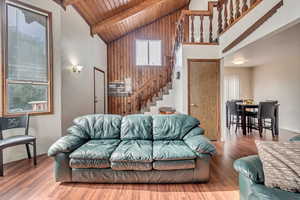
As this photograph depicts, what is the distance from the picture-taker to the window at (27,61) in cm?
293

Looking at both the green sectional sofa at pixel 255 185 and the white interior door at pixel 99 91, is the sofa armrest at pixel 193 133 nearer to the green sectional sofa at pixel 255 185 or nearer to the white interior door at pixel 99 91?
the green sectional sofa at pixel 255 185

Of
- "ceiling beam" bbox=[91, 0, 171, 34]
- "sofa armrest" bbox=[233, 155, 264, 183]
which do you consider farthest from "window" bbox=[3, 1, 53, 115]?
"sofa armrest" bbox=[233, 155, 264, 183]

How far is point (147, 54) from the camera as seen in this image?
7465 millimetres

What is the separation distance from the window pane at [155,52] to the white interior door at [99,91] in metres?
2.33

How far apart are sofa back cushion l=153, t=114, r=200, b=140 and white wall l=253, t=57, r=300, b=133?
4.57 meters

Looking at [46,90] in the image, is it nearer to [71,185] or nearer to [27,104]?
[27,104]

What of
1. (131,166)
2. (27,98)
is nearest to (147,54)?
(27,98)

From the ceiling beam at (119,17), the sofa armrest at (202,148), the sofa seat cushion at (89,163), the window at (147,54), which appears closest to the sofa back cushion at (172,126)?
the sofa armrest at (202,148)

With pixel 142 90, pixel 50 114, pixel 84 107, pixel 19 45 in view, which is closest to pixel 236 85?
pixel 142 90

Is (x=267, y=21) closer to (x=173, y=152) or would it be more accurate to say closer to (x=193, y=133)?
(x=193, y=133)

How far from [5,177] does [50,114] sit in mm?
1336

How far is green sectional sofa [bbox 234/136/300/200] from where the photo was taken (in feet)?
4.02

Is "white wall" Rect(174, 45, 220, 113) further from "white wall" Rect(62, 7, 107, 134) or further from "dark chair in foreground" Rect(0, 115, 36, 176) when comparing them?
"dark chair in foreground" Rect(0, 115, 36, 176)

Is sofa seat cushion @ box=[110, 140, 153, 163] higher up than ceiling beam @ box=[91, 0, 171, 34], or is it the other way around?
ceiling beam @ box=[91, 0, 171, 34]
